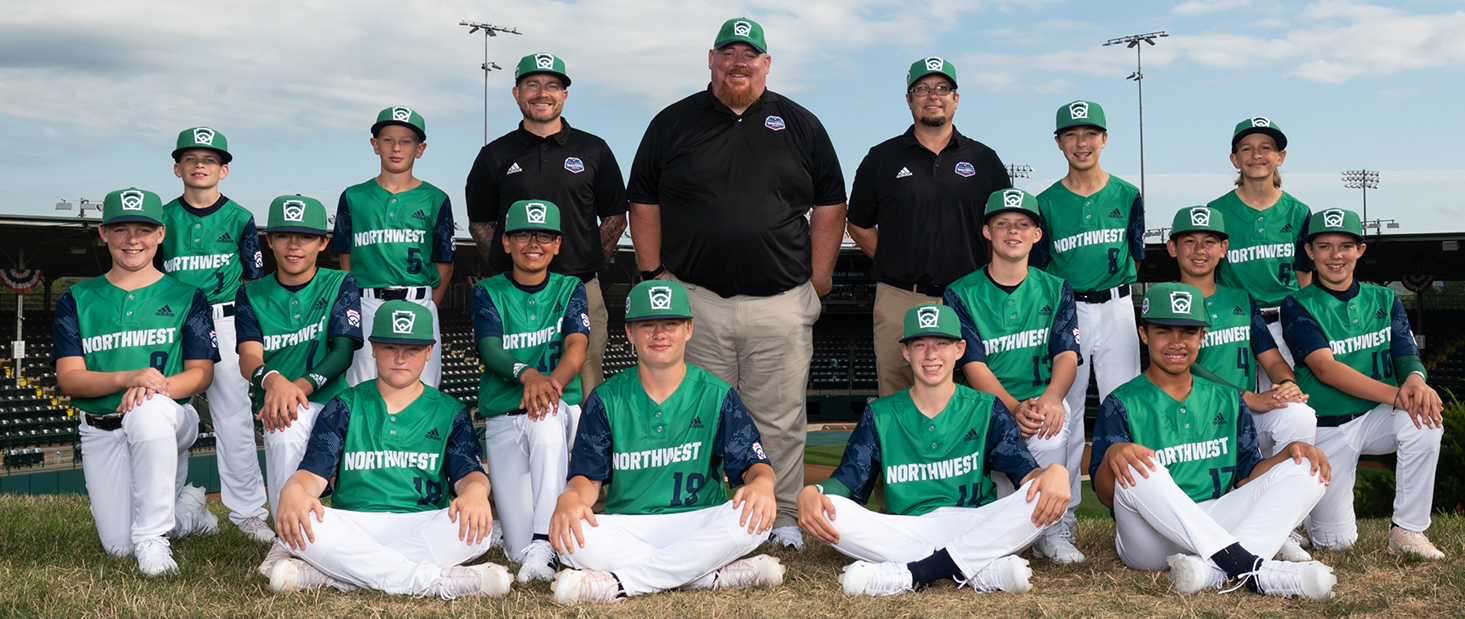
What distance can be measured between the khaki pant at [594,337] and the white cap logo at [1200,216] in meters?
3.39

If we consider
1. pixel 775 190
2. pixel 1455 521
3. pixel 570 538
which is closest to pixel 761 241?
pixel 775 190

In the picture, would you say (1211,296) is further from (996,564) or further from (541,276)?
(541,276)

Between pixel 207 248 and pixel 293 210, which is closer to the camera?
pixel 293 210

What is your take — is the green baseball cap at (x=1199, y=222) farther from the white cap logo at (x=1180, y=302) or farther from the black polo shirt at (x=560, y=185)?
the black polo shirt at (x=560, y=185)

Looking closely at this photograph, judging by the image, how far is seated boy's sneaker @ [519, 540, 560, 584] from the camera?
446cm

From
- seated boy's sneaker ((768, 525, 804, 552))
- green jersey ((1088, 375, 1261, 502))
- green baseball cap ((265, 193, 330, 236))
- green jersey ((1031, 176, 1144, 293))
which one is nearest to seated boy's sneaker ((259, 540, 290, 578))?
green baseball cap ((265, 193, 330, 236))

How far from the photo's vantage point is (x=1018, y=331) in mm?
5137

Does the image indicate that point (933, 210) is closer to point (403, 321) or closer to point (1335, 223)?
point (1335, 223)

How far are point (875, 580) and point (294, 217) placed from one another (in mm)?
3580

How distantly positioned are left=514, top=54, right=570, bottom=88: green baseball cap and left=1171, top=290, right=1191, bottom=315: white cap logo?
368cm

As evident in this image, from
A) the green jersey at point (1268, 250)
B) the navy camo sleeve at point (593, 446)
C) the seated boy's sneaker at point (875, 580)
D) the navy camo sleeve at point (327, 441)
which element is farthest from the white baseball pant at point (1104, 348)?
the navy camo sleeve at point (327, 441)

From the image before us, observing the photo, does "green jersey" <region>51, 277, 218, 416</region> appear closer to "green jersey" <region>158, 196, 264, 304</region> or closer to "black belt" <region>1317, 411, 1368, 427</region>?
"green jersey" <region>158, 196, 264, 304</region>

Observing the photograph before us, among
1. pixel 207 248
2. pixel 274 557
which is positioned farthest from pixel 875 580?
pixel 207 248

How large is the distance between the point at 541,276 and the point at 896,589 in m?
2.44
